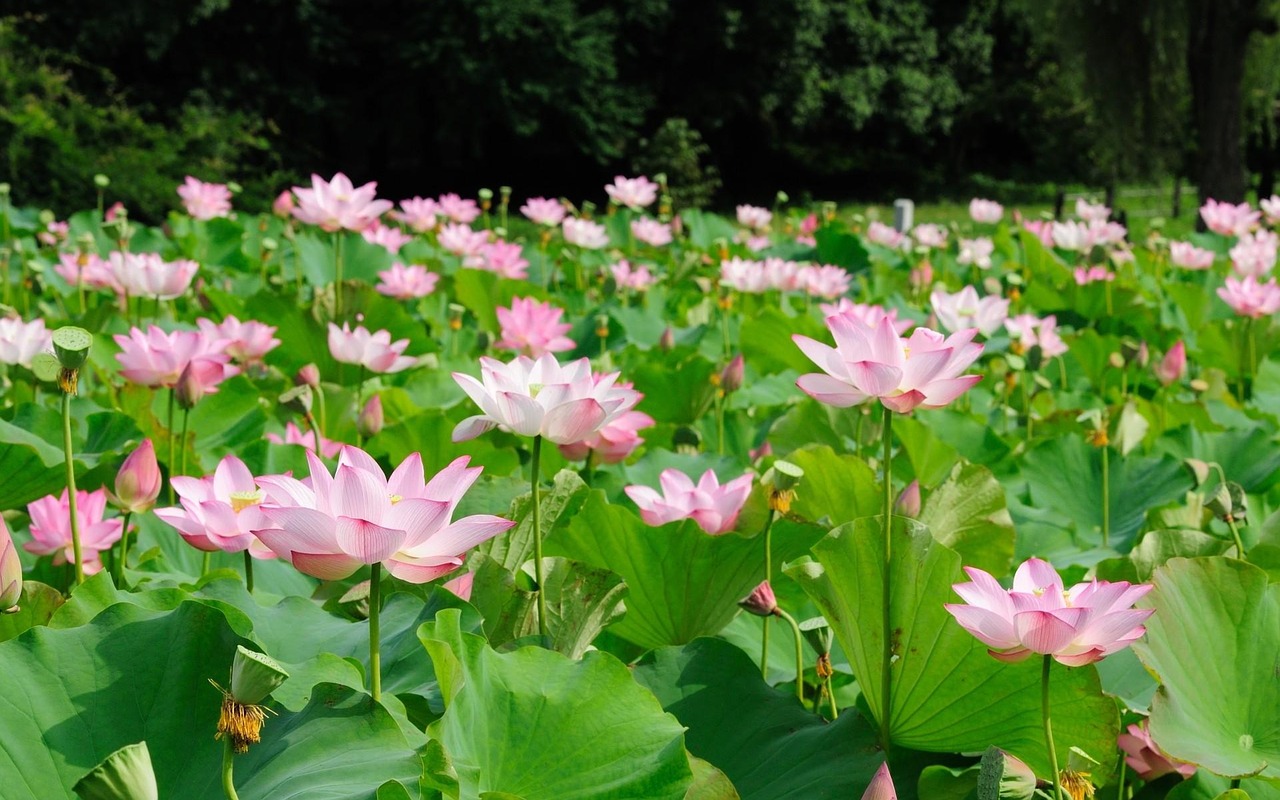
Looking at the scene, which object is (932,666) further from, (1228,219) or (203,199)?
(1228,219)

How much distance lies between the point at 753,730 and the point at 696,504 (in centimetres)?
26

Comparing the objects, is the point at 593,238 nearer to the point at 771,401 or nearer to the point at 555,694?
the point at 771,401

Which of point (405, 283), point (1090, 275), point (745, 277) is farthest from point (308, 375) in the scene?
point (1090, 275)

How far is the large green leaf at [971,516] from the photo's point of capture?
1.04 m

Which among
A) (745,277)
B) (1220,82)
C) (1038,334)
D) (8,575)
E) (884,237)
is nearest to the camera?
(8,575)

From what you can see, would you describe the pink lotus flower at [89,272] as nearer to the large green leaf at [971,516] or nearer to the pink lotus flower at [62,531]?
the pink lotus flower at [62,531]

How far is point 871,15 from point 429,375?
52.5 ft

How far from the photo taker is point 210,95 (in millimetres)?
13156

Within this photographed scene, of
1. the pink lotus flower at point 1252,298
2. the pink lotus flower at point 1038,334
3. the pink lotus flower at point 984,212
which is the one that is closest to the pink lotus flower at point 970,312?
the pink lotus flower at point 1038,334

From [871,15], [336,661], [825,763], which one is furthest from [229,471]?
[871,15]

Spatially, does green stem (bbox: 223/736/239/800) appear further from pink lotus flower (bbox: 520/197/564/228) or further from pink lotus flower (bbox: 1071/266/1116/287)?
pink lotus flower (bbox: 520/197/564/228)

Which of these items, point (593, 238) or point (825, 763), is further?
point (593, 238)

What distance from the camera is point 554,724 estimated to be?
0.67m

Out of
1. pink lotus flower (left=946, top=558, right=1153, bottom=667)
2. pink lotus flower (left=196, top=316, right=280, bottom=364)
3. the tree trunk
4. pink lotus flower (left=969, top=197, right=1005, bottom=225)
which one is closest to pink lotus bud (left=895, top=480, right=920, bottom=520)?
pink lotus flower (left=946, top=558, right=1153, bottom=667)
